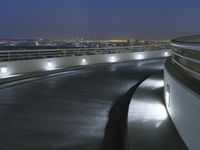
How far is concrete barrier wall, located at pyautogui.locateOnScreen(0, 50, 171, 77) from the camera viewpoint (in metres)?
17.6

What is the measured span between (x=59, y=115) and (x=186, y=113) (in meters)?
4.03

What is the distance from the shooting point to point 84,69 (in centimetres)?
2091

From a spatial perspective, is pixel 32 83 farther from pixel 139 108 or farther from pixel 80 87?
pixel 139 108

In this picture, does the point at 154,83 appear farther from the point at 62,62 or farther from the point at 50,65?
the point at 62,62

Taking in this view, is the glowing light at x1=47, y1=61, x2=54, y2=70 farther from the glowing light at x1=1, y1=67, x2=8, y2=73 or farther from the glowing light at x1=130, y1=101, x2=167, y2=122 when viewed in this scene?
the glowing light at x1=130, y1=101, x2=167, y2=122

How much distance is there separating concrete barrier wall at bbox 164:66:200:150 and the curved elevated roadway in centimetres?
129

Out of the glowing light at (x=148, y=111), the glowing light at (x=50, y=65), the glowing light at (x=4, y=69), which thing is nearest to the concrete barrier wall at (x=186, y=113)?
the glowing light at (x=148, y=111)

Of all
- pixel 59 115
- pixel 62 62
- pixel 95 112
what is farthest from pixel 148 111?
pixel 62 62

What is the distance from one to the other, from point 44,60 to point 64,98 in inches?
381

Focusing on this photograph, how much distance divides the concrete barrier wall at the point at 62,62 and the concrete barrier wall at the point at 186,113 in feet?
39.2

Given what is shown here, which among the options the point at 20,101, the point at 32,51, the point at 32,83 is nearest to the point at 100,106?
the point at 20,101

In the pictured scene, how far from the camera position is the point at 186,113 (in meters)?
5.38

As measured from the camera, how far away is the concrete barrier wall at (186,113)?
4.68 metres

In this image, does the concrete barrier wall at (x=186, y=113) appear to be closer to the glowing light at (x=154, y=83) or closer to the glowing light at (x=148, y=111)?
the glowing light at (x=148, y=111)
